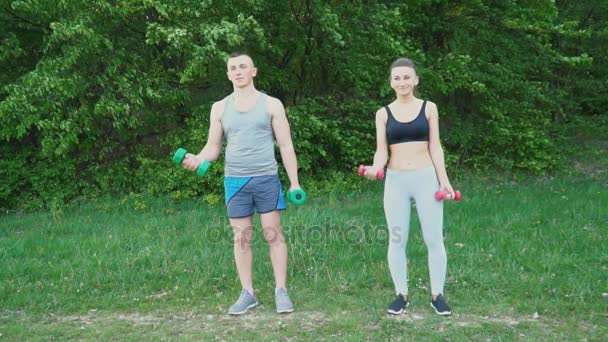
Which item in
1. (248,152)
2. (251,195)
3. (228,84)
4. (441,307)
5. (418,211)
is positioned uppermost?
(228,84)

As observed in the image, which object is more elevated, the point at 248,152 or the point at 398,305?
the point at 248,152

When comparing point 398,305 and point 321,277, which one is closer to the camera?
A: point 398,305

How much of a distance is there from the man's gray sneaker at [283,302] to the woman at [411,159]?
96 centimetres

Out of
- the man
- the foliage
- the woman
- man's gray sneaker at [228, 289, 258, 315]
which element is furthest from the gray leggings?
the foliage

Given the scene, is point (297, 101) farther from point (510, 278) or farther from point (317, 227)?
point (510, 278)

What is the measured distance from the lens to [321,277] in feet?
16.8

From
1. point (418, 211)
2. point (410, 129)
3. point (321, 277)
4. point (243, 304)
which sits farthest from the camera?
point (321, 277)

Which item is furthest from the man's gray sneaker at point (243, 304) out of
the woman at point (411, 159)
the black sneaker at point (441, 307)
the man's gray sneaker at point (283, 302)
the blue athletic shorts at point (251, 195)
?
the black sneaker at point (441, 307)

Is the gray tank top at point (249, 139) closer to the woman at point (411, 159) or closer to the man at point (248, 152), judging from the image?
the man at point (248, 152)

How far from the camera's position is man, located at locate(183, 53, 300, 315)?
169 inches

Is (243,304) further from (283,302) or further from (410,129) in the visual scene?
(410,129)

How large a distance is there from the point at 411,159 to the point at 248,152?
3.67 ft

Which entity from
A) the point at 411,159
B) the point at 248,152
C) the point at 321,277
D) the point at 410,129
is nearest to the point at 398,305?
the point at 321,277

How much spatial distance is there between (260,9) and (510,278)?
210 inches
